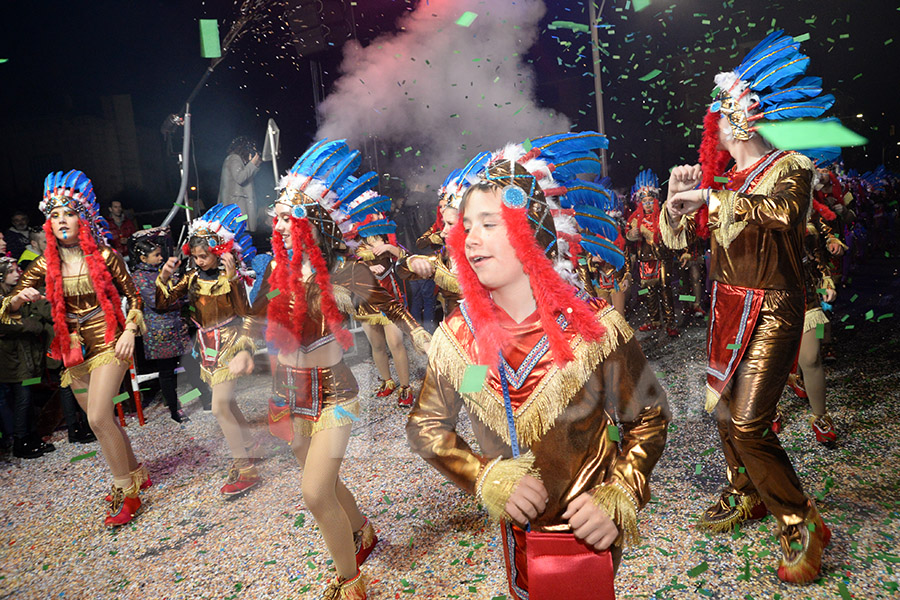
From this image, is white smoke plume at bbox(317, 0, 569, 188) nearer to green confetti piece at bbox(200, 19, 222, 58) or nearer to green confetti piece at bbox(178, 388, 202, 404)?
green confetti piece at bbox(200, 19, 222, 58)

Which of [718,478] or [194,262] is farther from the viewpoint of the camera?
[194,262]

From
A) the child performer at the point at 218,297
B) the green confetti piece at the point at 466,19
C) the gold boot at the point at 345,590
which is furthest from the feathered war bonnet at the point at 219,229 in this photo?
the green confetti piece at the point at 466,19

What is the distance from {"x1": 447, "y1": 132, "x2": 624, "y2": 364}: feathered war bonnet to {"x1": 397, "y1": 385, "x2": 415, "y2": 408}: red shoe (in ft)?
13.8

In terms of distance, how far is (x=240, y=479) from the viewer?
4219 mm

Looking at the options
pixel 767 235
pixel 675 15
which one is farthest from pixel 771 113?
pixel 675 15

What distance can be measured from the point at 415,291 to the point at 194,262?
4.25 m

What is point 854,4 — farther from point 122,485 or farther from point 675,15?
point 122,485

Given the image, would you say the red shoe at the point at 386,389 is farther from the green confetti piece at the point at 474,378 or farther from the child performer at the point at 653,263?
the green confetti piece at the point at 474,378

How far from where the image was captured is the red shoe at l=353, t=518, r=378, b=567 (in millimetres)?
3037

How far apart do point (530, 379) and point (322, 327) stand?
1655 mm

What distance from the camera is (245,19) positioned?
357 inches

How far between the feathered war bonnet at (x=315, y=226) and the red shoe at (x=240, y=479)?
179 centimetres

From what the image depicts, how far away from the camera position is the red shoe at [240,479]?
4141 mm

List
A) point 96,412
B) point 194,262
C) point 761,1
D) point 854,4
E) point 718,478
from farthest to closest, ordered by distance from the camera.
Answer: point 761,1 → point 854,4 → point 194,262 → point 96,412 → point 718,478
